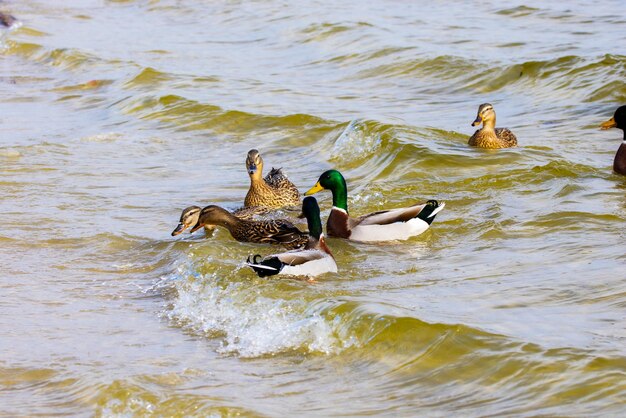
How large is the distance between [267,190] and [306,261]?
2863 mm

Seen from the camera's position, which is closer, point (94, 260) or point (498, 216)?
point (94, 260)

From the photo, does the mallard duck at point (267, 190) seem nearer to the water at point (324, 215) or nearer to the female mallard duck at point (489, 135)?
the water at point (324, 215)

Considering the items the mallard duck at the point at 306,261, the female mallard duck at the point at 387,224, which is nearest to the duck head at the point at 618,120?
the female mallard duck at the point at 387,224

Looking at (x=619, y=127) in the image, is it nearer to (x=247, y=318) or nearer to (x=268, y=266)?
(x=268, y=266)

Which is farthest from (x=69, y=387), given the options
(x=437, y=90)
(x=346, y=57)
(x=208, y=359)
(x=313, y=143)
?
(x=346, y=57)

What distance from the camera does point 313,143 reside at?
49.6ft

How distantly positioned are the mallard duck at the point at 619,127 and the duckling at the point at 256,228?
3.85 metres

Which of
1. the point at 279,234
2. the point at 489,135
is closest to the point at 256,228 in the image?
the point at 279,234

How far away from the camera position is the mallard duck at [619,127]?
1221cm

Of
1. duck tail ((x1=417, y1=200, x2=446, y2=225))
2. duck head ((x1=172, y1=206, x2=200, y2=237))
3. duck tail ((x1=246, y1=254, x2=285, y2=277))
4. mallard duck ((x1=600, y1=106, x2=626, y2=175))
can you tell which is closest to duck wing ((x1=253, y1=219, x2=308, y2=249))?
duck head ((x1=172, y1=206, x2=200, y2=237))

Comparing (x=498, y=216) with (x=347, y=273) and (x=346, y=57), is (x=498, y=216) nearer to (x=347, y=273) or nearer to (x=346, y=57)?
(x=347, y=273)

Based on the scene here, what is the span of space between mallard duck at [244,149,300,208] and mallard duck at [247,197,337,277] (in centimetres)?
212

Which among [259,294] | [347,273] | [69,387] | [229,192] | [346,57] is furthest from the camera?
[346,57]

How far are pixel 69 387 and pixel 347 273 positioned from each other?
2950 millimetres
